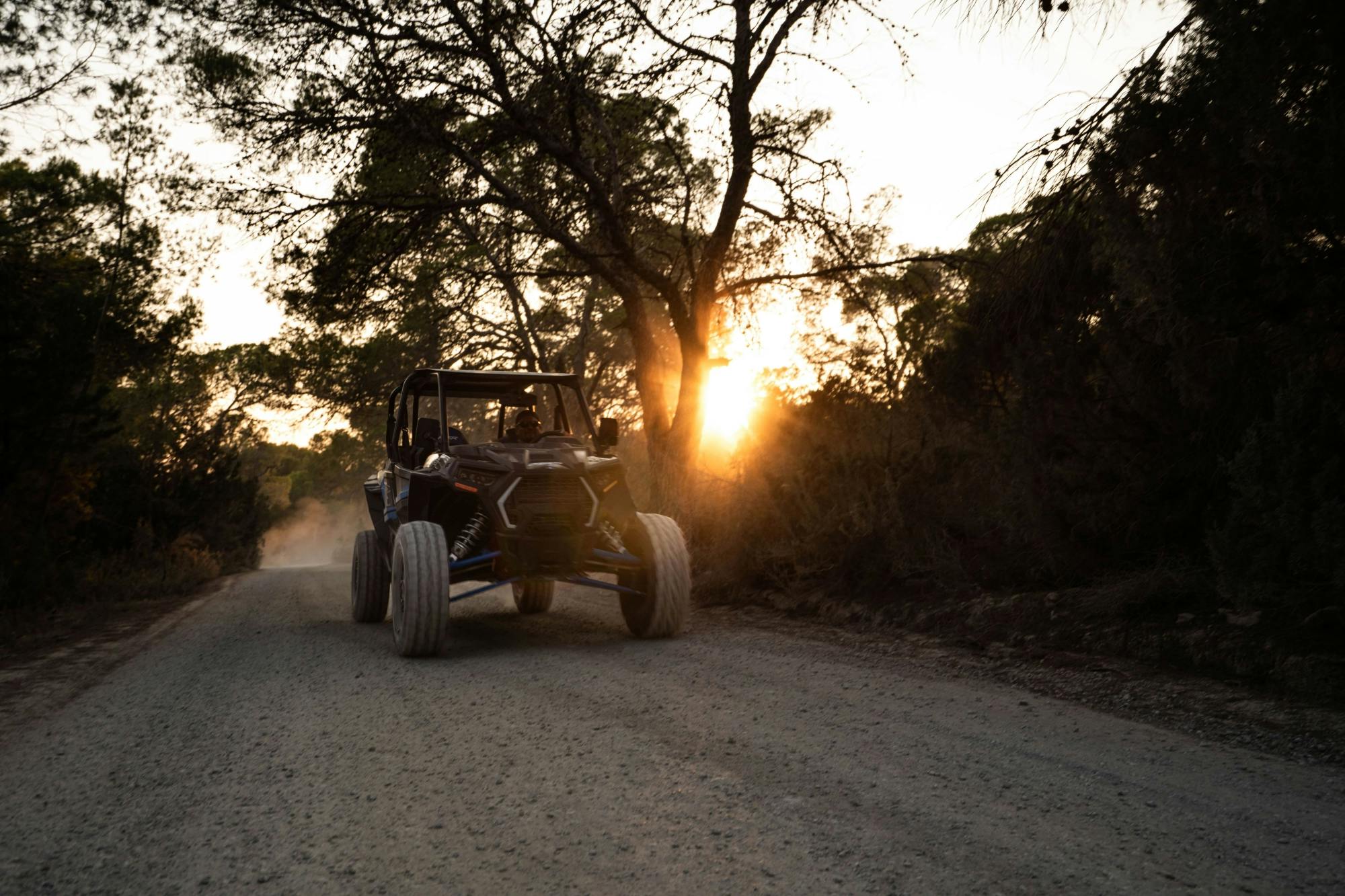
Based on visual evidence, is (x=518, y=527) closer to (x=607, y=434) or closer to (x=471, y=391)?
(x=607, y=434)

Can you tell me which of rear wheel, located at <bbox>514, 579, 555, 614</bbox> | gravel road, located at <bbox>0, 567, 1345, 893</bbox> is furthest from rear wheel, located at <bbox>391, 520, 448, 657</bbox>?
rear wheel, located at <bbox>514, 579, 555, 614</bbox>

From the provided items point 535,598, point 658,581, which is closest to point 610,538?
point 658,581

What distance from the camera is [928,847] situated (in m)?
3.21

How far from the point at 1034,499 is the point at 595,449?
379 centimetres

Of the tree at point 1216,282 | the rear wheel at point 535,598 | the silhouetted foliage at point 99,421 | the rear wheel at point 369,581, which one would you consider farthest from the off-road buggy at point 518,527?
the silhouetted foliage at point 99,421

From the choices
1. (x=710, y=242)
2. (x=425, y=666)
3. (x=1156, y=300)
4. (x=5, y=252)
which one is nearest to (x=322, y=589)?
(x=5, y=252)

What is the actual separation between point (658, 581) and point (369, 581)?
3584 mm

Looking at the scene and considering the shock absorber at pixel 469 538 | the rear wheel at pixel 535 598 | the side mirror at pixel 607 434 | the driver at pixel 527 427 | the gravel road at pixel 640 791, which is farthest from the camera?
the rear wheel at pixel 535 598

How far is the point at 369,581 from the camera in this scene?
32.3ft

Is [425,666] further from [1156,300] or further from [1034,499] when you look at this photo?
[1156,300]

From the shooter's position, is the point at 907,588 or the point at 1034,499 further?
the point at 907,588

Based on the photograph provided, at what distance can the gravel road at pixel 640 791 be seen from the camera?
10.0 feet

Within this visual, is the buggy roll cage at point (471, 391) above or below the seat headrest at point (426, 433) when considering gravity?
above

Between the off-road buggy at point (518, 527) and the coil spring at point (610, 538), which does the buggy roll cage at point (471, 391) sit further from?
the coil spring at point (610, 538)
